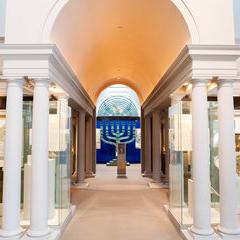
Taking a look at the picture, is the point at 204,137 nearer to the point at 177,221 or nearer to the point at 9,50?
the point at 177,221

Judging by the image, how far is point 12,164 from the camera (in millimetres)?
4863

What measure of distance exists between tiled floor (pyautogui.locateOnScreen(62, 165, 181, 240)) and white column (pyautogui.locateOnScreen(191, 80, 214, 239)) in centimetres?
77

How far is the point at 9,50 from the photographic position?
4.91m

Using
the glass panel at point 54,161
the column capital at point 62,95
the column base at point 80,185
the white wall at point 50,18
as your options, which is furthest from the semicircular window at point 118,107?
the white wall at point 50,18

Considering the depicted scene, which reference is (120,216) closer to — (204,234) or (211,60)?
(204,234)

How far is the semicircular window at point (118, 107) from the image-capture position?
26.2 metres

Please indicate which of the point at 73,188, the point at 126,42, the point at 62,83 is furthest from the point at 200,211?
the point at 73,188

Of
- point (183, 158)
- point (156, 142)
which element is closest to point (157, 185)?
point (156, 142)

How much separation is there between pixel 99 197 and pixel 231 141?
17.8ft

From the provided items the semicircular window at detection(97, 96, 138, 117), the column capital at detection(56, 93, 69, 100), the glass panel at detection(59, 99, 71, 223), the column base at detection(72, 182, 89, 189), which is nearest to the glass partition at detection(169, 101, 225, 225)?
the glass panel at detection(59, 99, 71, 223)

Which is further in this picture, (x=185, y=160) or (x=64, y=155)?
(x=64, y=155)

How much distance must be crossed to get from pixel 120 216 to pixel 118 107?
20.4 m

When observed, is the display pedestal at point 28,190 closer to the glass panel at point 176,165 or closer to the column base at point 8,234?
the column base at point 8,234

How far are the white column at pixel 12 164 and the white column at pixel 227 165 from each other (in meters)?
3.72
